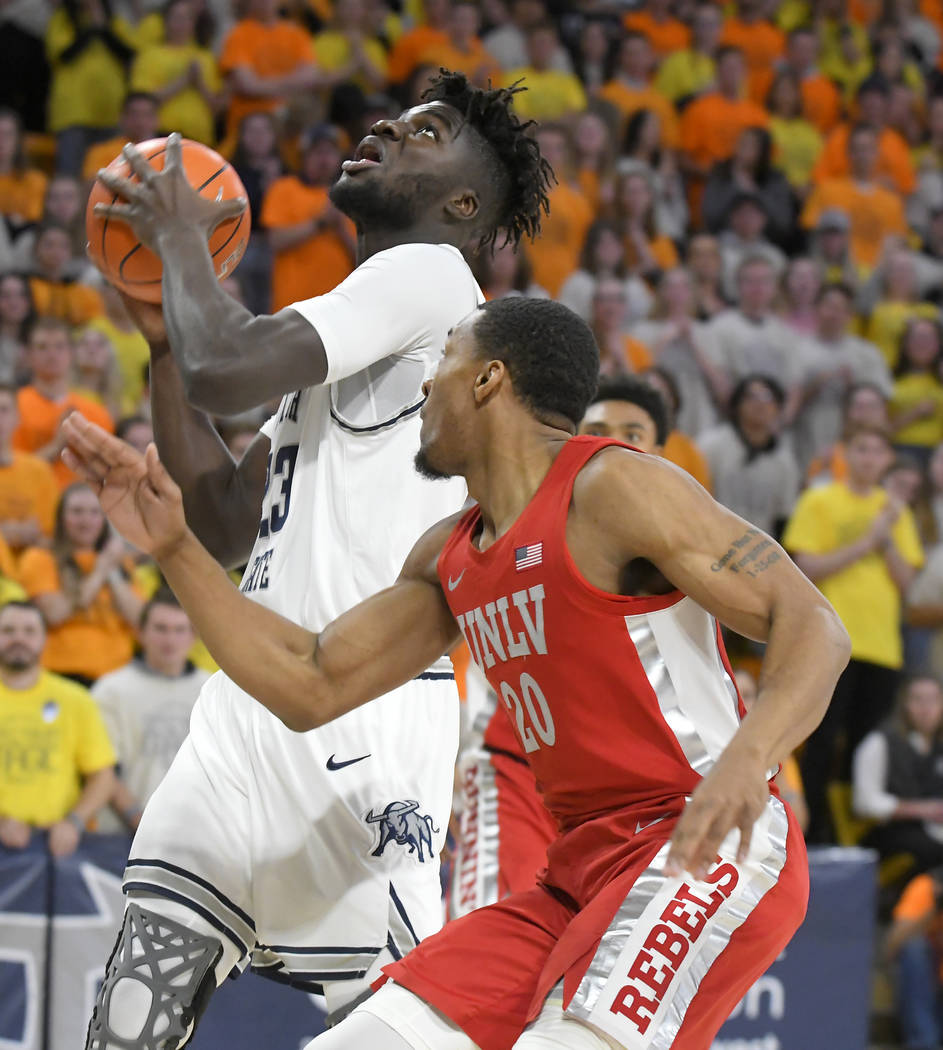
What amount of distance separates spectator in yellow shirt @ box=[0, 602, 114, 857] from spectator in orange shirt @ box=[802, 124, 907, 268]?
7137 millimetres

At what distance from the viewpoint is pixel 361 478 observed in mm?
3404

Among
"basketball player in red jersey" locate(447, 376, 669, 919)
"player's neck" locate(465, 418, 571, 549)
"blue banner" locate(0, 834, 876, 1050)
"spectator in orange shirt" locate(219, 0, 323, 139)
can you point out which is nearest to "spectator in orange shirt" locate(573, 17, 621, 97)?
"spectator in orange shirt" locate(219, 0, 323, 139)

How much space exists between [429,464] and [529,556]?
1.11 feet

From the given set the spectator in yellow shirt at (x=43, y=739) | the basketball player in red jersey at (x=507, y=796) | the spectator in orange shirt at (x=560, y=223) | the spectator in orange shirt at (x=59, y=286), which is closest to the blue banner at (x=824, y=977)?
the basketball player in red jersey at (x=507, y=796)

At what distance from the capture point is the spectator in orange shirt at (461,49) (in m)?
10.7

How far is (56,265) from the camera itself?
8.53 metres

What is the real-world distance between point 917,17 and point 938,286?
3.85 m

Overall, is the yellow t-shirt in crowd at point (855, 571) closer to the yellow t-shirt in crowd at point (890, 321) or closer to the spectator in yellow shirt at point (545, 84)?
the yellow t-shirt in crowd at point (890, 321)

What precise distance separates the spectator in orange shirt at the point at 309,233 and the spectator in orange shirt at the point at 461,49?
6.04ft

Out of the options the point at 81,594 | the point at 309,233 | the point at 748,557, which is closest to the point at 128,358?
the point at 309,233

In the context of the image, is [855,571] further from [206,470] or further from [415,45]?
[206,470]

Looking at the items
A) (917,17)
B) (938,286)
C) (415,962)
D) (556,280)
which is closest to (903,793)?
(556,280)

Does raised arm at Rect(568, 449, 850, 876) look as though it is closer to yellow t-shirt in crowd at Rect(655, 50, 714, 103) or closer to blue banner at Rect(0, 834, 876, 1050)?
blue banner at Rect(0, 834, 876, 1050)

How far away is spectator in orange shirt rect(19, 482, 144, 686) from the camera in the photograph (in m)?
6.87
